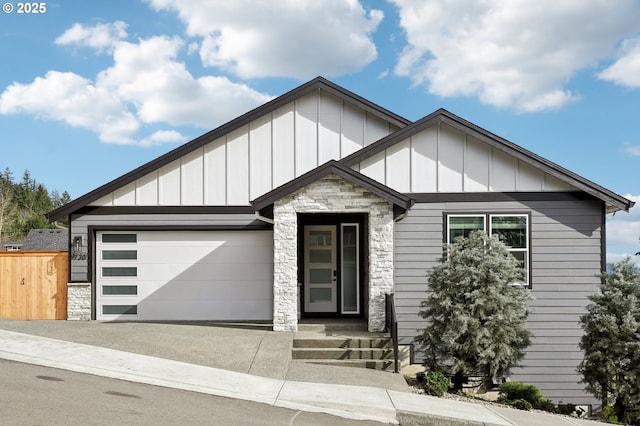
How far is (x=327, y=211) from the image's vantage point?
494 inches

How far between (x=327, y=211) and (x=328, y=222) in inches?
74.0

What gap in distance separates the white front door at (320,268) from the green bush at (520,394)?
4.61m

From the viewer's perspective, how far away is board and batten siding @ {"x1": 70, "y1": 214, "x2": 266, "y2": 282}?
14414 millimetres

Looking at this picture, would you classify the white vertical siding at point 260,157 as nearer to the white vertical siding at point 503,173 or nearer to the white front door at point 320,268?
the white front door at point 320,268

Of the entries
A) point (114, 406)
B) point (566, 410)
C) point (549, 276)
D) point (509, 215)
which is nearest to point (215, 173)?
point (509, 215)

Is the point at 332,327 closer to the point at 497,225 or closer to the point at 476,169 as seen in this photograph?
the point at 497,225

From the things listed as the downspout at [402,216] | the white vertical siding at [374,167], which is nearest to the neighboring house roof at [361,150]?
the white vertical siding at [374,167]

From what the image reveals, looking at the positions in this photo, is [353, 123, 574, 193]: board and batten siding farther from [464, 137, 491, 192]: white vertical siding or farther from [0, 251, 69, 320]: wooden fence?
[0, 251, 69, 320]: wooden fence

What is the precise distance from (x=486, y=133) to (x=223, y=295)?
7562 millimetres

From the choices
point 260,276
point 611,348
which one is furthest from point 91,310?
point 611,348

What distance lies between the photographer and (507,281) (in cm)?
1116

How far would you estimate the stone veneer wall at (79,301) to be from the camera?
14.4 metres

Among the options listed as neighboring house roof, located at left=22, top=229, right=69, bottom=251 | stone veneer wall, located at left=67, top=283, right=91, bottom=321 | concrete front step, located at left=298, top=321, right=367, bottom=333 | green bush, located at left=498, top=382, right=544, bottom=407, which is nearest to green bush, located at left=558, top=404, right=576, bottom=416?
green bush, located at left=498, top=382, right=544, bottom=407

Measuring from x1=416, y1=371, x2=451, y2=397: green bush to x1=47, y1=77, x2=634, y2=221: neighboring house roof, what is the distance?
12.8 feet
